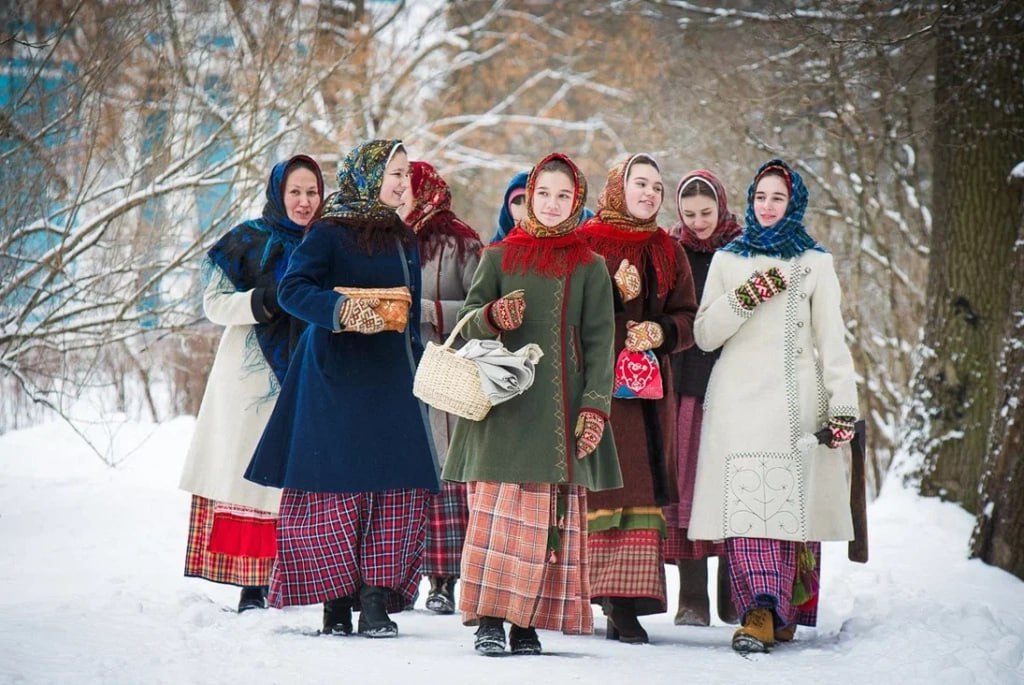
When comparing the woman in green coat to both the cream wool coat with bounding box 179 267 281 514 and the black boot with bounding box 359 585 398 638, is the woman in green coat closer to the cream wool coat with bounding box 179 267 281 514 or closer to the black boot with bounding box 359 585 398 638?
the black boot with bounding box 359 585 398 638

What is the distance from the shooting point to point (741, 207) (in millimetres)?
12234

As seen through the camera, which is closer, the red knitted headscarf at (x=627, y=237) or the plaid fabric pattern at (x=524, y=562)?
the plaid fabric pattern at (x=524, y=562)

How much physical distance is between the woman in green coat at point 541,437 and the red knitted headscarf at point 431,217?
1.31m

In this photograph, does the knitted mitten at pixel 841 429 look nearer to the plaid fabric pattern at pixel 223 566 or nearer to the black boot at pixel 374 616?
the black boot at pixel 374 616

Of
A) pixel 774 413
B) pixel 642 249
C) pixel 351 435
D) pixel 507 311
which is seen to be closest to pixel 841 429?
pixel 774 413

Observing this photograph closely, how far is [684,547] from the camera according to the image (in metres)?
5.89

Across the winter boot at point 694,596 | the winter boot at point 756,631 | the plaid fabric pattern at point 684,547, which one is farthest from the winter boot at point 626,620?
the winter boot at point 694,596

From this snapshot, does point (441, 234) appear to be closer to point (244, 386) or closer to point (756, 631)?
point (244, 386)

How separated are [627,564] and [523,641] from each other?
2.74ft

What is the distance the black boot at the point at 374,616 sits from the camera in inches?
191

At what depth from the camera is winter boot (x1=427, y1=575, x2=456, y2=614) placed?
5.96 meters

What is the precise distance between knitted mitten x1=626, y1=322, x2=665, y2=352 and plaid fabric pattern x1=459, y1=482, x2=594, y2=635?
2.68 ft

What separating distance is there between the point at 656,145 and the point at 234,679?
10.4m

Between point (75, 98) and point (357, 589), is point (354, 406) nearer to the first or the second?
point (357, 589)
